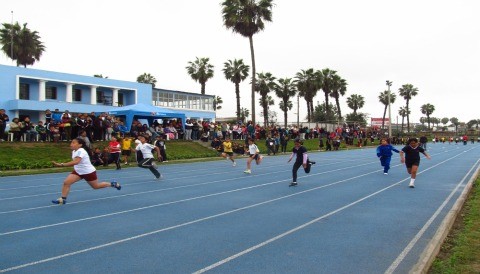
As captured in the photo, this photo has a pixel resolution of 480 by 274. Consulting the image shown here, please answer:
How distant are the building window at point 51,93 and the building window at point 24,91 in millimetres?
1526

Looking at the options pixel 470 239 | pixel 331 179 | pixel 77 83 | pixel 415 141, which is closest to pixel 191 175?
pixel 331 179

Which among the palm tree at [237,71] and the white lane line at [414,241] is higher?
the palm tree at [237,71]

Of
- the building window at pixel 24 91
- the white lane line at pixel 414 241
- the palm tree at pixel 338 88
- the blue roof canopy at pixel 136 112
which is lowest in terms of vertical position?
the white lane line at pixel 414 241

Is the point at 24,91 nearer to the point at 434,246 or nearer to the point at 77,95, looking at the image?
the point at 77,95

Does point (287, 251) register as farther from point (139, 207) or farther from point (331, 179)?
point (331, 179)

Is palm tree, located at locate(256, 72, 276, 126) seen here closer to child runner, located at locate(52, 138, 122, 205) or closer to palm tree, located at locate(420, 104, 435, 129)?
child runner, located at locate(52, 138, 122, 205)

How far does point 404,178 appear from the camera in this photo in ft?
52.5

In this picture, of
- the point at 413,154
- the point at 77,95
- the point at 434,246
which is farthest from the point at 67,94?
the point at 434,246

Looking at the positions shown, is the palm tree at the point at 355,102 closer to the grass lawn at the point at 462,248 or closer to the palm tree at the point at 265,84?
the palm tree at the point at 265,84

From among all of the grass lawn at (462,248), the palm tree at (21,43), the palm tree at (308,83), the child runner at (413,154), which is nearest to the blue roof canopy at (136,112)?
the child runner at (413,154)

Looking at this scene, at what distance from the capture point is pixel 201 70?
58062mm

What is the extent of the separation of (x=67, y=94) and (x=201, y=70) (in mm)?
21510

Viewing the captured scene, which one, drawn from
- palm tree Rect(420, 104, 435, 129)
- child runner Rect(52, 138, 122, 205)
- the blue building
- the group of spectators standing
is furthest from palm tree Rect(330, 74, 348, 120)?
palm tree Rect(420, 104, 435, 129)

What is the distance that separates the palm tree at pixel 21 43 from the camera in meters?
48.2
